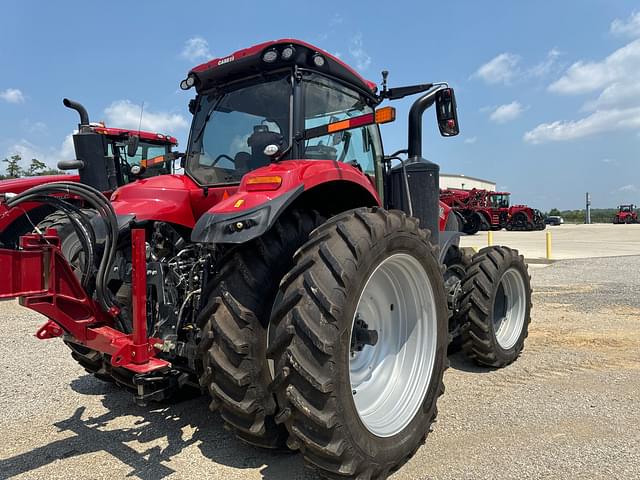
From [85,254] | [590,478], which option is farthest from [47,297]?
[590,478]

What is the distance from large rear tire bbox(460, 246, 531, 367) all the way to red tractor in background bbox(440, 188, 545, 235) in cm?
2415

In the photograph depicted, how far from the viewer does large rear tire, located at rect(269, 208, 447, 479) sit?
215 cm

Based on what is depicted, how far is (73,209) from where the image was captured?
2.79 meters

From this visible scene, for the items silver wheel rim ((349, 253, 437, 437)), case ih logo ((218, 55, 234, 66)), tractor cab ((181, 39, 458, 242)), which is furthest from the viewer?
case ih logo ((218, 55, 234, 66))

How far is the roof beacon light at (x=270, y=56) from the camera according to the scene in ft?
10.1

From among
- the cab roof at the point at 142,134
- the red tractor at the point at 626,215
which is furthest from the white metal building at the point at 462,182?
the cab roof at the point at 142,134

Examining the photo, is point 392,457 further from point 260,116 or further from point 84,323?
point 260,116

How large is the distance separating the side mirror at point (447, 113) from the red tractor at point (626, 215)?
149ft

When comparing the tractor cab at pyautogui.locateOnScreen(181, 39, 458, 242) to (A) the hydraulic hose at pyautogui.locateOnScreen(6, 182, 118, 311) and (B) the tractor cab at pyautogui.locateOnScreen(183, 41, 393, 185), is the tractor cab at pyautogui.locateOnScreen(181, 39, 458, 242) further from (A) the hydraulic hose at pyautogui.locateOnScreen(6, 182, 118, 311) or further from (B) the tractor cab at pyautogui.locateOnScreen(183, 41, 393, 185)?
(A) the hydraulic hose at pyautogui.locateOnScreen(6, 182, 118, 311)

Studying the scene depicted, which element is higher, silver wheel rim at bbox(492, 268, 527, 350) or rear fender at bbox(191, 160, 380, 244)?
rear fender at bbox(191, 160, 380, 244)

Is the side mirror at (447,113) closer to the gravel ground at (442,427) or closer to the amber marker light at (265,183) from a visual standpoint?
the amber marker light at (265,183)

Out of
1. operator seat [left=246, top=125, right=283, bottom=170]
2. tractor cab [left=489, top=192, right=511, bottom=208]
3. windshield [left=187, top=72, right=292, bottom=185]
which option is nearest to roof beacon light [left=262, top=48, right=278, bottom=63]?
windshield [left=187, top=72, right=292, bottom=185]

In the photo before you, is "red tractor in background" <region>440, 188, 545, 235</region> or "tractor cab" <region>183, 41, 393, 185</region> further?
"red tractor in background" <region>440, 188, 545, 235</region>

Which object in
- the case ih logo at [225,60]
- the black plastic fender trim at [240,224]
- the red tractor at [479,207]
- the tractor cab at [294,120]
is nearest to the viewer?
the black plastic fender trim at [240,224]
